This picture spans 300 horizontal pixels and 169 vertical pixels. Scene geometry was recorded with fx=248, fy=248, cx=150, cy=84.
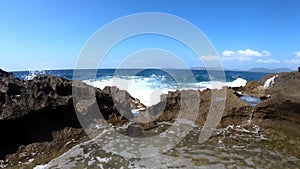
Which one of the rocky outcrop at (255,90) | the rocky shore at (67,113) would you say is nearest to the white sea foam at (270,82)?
the rocky outcrop at (255,90)

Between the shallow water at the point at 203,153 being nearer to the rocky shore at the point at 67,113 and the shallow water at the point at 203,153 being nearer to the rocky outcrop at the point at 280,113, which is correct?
the rocky outcrop at the point at 280,113

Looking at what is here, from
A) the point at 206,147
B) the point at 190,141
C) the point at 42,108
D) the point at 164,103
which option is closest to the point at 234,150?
the point at 206,147

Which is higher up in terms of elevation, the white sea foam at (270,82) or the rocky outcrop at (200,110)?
the white sea foam at (270,82)

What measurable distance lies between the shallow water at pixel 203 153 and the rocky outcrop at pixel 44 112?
0.68 metres

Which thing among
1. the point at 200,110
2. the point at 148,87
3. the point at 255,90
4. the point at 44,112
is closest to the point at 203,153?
the point at 200,110

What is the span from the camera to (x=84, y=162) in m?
4.93

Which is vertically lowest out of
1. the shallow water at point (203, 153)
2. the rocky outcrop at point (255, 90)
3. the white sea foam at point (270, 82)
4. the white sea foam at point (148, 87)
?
the shallow water at point (203, 153)

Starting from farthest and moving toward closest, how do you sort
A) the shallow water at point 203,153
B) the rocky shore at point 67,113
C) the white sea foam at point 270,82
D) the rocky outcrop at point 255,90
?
the white sea foam at point 270,82 → the rocky outcrop at point 255,90 → the rocky shore at point 67,113 → the shallow water at point 203,153

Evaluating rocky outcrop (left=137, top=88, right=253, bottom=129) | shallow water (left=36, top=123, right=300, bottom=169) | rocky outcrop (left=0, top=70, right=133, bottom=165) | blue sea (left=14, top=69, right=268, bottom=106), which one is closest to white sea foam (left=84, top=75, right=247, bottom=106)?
blue sea (left=14, top=69, right=268, bottom=106)

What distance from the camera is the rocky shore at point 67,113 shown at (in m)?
5.37

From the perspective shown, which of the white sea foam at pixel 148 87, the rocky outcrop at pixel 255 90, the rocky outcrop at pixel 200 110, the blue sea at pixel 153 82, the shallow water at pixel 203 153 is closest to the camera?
the shallow water at pixel 203 153

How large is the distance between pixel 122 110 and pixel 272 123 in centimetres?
418

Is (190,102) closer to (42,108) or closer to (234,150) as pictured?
(234,150)

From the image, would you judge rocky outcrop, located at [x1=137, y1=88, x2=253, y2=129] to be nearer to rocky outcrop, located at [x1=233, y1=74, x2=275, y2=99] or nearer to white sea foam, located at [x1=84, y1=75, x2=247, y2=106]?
rocky outcrop, located at [x1=233, y1=74, x2=275, y2=99]
